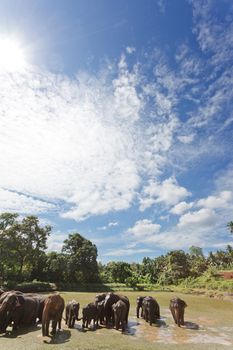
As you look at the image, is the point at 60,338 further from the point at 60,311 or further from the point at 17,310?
the point at 17,310

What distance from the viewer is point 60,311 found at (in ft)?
48.2

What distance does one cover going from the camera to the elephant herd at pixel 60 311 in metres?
14.3

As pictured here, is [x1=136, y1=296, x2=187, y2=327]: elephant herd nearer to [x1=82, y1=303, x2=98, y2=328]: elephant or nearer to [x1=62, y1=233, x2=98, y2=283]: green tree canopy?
[x1=82, y1=303, x2=98, y2=328]: elephant

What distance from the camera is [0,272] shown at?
47.2 metres

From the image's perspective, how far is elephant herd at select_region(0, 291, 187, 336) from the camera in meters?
14.3

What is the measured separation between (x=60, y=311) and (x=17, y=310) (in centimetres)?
216

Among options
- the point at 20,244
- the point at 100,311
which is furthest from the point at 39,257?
the point at 100,311

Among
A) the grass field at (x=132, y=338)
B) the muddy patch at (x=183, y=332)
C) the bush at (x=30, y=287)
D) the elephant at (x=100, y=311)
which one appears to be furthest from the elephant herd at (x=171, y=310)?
the bush at (x=30, y=287)

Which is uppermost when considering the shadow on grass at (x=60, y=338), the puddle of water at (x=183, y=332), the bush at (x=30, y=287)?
the bush at (x=30, y=287)

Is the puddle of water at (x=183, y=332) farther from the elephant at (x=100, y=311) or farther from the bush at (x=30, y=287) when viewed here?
the bush at (x=30, y=287)

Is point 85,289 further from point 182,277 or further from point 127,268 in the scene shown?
point 182,277

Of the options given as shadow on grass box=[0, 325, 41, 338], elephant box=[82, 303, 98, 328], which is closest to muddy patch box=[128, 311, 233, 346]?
elephant box=[82, 303, 98, 328]

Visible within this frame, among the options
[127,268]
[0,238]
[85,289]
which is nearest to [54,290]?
[85,289]

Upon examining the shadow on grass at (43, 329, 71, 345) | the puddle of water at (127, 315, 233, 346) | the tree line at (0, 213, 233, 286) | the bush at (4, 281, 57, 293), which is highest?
the tree line at (0, 213, 233, 286)
